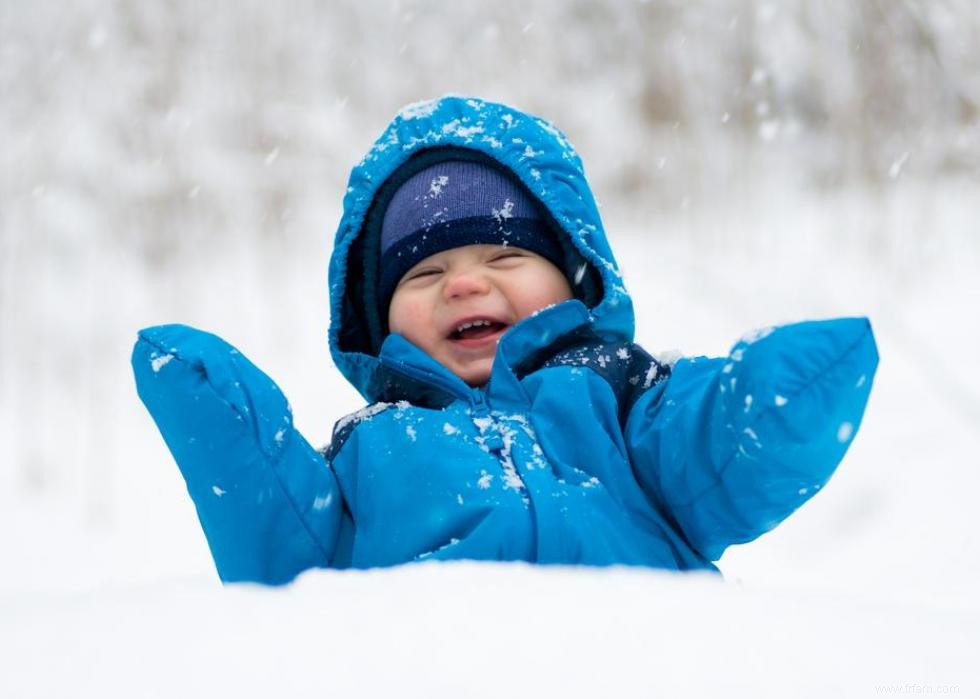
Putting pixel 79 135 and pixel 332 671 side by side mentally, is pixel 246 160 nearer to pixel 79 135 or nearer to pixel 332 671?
pixel 79 135

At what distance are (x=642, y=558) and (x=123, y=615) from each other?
705 millimetres

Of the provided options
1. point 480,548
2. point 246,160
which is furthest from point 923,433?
point 246,160

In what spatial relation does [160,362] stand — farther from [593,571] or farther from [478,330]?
[593,571]

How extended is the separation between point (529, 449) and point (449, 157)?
2.28 ft

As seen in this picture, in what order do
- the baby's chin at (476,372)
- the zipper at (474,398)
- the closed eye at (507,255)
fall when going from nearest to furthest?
the zipper at (474,398) → the baby's chin at (476,372) → the closed eye at (507,255)

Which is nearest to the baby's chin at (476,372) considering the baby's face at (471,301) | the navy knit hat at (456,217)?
the baby's face at (471,301)

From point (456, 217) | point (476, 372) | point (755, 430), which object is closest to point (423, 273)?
point (456, 217)

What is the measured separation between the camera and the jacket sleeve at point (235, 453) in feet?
3.92

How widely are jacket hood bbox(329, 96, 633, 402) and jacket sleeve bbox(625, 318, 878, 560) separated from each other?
34 cm

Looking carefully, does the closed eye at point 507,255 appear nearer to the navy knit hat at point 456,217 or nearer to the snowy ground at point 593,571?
the navy knit hat at point 456,217

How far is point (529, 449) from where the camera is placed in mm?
1280

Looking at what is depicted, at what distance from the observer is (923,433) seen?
10.9 feet

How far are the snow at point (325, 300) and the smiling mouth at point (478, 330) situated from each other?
0.36 metres

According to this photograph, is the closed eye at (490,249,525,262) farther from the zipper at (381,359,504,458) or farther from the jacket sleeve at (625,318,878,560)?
the jacket sleeve at (625,318,878,560)
